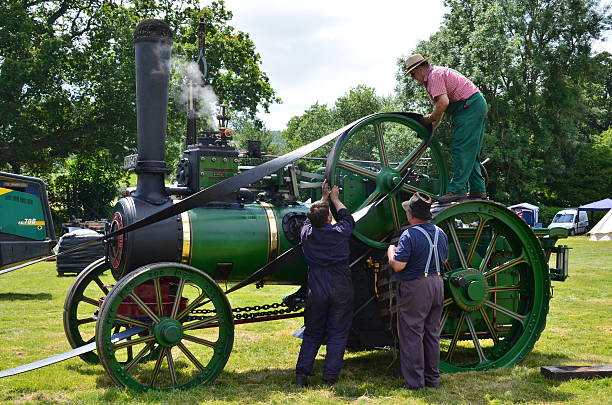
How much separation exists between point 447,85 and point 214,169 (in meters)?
2.20

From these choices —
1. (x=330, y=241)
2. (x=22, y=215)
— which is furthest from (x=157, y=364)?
(x=22, y=215)

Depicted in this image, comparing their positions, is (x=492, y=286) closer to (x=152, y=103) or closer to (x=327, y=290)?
(x=327, y=290)

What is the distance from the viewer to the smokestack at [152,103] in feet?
17.5

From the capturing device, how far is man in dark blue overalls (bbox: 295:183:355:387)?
5160mm

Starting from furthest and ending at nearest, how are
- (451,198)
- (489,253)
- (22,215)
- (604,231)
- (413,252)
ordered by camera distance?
(604,231)
(22,215)
(489,253)
(451,198)
(413,252)

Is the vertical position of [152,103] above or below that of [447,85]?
below

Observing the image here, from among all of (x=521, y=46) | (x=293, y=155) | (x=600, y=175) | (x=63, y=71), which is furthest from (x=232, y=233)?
(x=600, y=175)

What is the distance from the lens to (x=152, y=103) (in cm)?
534

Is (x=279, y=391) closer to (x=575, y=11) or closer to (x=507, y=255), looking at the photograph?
(x=507, y=255)

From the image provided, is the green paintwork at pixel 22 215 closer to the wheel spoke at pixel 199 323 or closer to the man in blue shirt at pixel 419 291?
the wheel spoke at pixel 199 323

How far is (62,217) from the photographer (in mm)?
29984

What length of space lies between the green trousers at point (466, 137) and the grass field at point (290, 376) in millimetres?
1705

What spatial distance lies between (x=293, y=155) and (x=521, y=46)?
29.5m

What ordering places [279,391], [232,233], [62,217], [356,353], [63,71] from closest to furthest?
1. [279,391]
2. [232,233]
3. [356,353]
4. [63,71]
5. [62,217]
